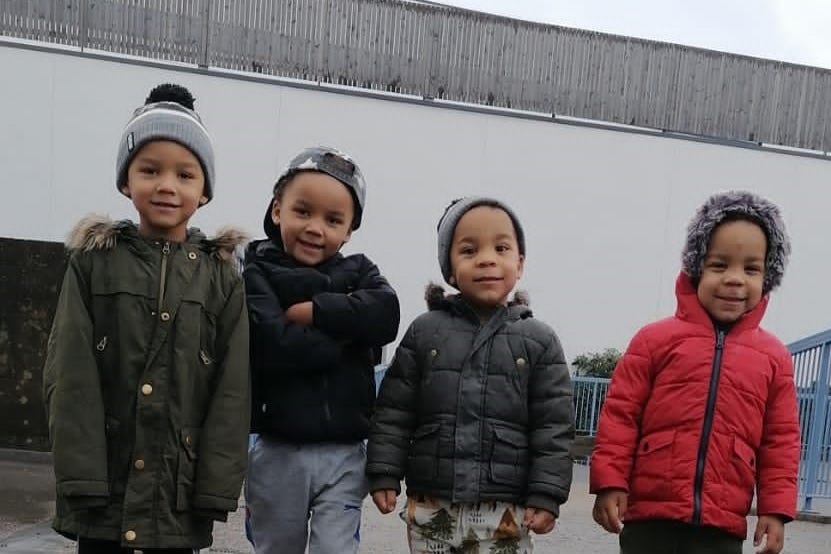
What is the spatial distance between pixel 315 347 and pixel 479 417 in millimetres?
535

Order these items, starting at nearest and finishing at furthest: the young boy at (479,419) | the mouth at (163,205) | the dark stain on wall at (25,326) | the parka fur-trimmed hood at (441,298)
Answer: the mouth at (163,205) < the young boy at (479,419) < the parka fur-trimmed hood at (441,298) < the dark stain on wall at (25,326)

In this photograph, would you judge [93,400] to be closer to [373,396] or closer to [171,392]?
[171,392]

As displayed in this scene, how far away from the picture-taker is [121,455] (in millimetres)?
2363

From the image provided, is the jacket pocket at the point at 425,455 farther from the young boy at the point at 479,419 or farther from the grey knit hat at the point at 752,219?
the grey knit hat at the point at 752,219

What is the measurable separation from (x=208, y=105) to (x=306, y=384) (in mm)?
10074

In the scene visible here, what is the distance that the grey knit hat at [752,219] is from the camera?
9.01 feet

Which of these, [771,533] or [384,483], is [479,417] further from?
[771,533]

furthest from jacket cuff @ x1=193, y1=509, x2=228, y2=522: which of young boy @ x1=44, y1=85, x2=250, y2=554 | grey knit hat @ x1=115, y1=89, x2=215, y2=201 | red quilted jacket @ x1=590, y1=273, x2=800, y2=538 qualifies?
red quilted jacket @ x1=590, y1=273, x2=800, y2=538

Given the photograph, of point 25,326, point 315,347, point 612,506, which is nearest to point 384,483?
point 315,347

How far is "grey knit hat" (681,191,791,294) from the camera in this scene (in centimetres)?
275

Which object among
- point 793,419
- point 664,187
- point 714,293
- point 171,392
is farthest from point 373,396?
point 664,187

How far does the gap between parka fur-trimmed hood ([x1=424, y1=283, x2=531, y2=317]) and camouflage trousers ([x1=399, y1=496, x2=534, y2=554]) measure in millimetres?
610

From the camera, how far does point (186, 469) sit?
2400 millimetres

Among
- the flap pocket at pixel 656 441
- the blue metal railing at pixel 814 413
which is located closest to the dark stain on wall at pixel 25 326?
the flap pocket at pixel 656 441
